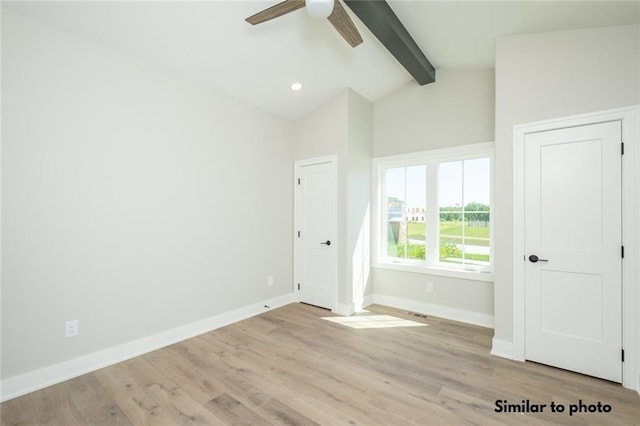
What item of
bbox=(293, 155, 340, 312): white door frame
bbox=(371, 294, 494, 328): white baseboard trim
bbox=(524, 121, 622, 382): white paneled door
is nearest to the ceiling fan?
bbox=(293, 155, 340, 312): white door frame

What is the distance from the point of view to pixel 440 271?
368 cm

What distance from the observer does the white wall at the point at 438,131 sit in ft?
11.1

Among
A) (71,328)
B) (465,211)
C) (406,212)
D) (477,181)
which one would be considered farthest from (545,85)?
(71,328)

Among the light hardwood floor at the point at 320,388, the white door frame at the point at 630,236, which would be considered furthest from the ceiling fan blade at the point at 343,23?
the light hardwood floor at the point at 320,388

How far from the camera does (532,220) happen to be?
2.57 m

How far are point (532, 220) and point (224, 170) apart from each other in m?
3.36

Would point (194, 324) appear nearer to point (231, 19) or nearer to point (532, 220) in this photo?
point (231, 19)

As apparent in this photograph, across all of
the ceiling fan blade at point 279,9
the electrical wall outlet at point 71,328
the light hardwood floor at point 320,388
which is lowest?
the light hardwood floor at point 320,388

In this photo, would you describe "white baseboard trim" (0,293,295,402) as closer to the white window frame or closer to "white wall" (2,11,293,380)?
"white wall" (2,11,293,380)

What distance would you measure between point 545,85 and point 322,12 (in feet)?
6.96

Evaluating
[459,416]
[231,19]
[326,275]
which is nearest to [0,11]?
[231,19]

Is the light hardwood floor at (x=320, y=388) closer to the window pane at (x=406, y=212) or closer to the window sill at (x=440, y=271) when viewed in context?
the window sill at (x=440, y=271)

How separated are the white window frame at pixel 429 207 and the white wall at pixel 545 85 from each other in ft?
2.40

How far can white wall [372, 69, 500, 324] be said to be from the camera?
3398mm
